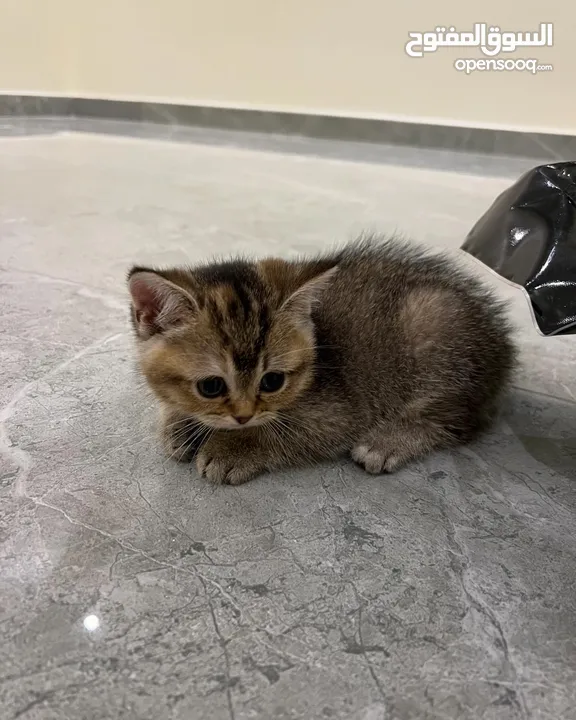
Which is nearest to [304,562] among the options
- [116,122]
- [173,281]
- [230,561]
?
[230,561]

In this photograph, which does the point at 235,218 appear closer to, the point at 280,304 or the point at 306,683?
the point at 280,304

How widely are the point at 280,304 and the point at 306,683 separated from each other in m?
0.68

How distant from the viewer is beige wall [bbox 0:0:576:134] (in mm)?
3453

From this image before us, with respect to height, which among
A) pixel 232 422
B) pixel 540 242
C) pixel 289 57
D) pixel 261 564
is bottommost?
pixel 261 564

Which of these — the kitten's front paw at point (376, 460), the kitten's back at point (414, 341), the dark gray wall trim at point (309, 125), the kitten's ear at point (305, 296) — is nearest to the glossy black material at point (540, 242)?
the kitten's back at point (414, 341)

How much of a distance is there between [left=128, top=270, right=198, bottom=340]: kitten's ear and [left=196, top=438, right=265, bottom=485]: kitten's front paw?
0.90 ft

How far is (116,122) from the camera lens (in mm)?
4867

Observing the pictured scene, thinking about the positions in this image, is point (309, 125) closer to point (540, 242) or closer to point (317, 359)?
point (317, 359)

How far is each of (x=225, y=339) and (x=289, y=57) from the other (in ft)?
11.0

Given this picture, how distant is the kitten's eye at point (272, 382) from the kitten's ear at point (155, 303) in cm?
20

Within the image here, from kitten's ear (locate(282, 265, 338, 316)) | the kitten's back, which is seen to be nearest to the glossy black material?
the kitten's back

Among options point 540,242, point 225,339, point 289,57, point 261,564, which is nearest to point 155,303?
point 225,339

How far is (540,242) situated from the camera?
3.97ft

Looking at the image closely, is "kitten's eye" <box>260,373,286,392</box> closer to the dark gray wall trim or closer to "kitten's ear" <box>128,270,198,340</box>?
"kitten's ear" <box>128,270,198,340</box>
